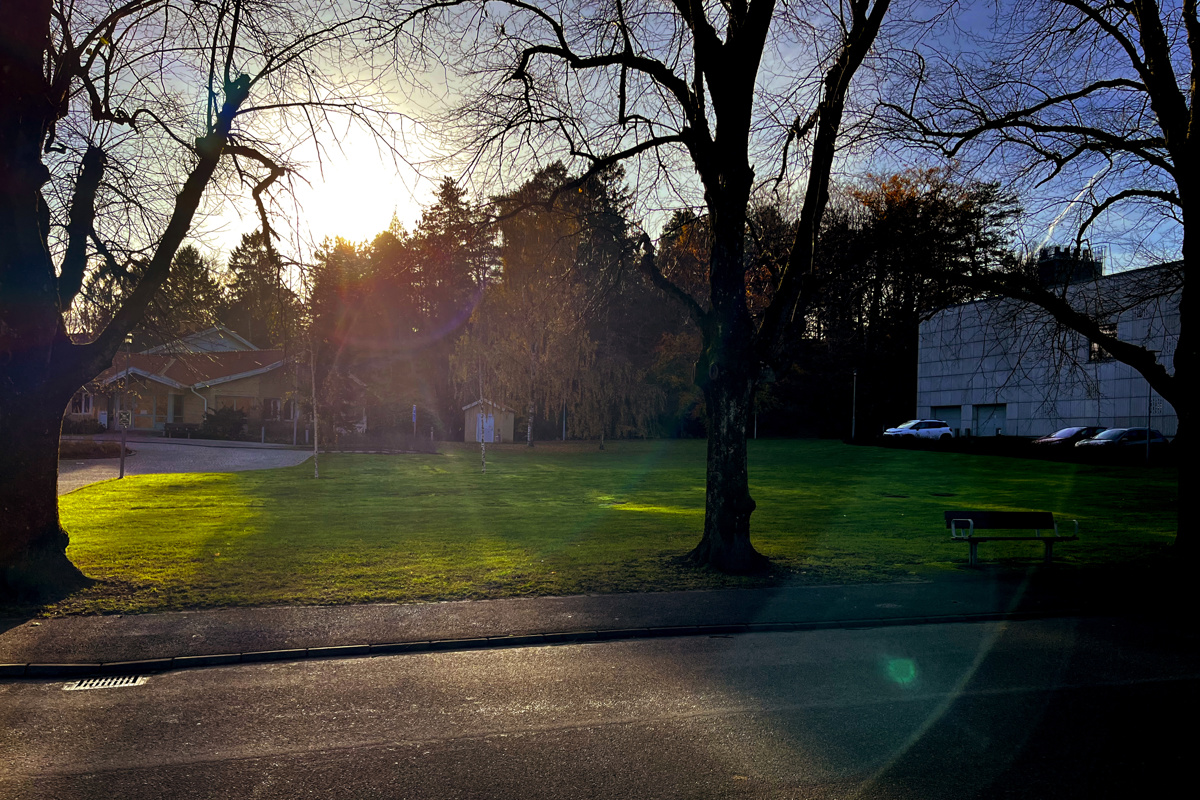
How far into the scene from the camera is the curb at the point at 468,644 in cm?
672

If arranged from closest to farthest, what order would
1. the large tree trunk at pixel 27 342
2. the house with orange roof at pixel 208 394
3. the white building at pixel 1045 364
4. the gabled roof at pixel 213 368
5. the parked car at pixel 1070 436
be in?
the large tree trunk at pixel 27 342, the white building at pixel 1045 364, the parked car at pixel 1070 436, the gabled roof at pixel 213 368, the house with orange roof at pixel 208 394

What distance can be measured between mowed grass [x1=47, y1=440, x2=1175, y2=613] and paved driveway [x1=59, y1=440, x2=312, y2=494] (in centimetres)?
217

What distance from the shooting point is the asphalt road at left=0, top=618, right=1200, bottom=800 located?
4.73 meters

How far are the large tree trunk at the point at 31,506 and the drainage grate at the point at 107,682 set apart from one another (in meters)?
3.03

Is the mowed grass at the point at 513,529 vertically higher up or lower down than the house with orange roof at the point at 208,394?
lower down

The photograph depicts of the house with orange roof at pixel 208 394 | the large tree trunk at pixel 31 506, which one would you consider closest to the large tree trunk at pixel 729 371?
the large tree trunk at pixel 31 506

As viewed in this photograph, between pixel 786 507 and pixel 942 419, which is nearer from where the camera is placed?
pixel 786 507

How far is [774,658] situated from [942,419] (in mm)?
57876

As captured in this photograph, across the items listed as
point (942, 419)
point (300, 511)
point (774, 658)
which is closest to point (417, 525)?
point (300, 511)

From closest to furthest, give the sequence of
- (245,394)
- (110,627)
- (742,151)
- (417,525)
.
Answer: (110,627), (742,151), (417,525), (245,394)

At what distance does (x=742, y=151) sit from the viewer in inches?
438

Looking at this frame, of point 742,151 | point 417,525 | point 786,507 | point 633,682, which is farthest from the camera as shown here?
point 786,507

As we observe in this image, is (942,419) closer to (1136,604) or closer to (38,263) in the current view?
(1136,604)

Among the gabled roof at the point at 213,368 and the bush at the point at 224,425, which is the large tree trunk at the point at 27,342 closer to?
the bush at the point at 224,425
